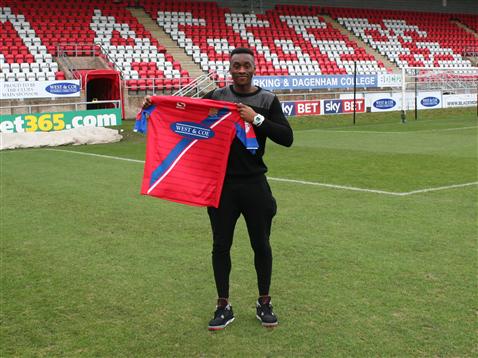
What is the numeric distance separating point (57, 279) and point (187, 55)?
29.1 metres

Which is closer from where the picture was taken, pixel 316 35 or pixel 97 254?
pixel 97 254

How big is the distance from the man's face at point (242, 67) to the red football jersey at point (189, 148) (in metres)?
0.20

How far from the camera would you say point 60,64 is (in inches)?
1123

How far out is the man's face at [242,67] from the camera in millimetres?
4500

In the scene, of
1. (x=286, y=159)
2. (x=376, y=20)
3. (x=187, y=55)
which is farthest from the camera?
(x=376, y=20)

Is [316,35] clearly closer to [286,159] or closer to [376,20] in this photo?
[376,20]

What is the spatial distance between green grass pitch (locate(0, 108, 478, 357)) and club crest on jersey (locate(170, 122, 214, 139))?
143 cm

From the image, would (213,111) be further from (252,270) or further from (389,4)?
(389,4)

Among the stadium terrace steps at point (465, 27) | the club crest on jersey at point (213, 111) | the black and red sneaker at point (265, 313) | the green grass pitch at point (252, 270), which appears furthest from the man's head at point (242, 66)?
the stadium terrace steps at point (465, 27)

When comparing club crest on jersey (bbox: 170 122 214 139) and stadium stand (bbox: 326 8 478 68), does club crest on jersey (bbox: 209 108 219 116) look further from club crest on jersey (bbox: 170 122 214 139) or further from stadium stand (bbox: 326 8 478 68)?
stadium stand (bbox: 326 8 478 68)

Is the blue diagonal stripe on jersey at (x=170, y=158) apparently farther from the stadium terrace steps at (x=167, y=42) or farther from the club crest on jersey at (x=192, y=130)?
the stadium terrace steps at (x=167, y=42)

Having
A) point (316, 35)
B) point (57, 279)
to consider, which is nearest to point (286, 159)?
point (57, 279)

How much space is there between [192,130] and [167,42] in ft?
102

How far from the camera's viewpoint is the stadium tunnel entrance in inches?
1093
